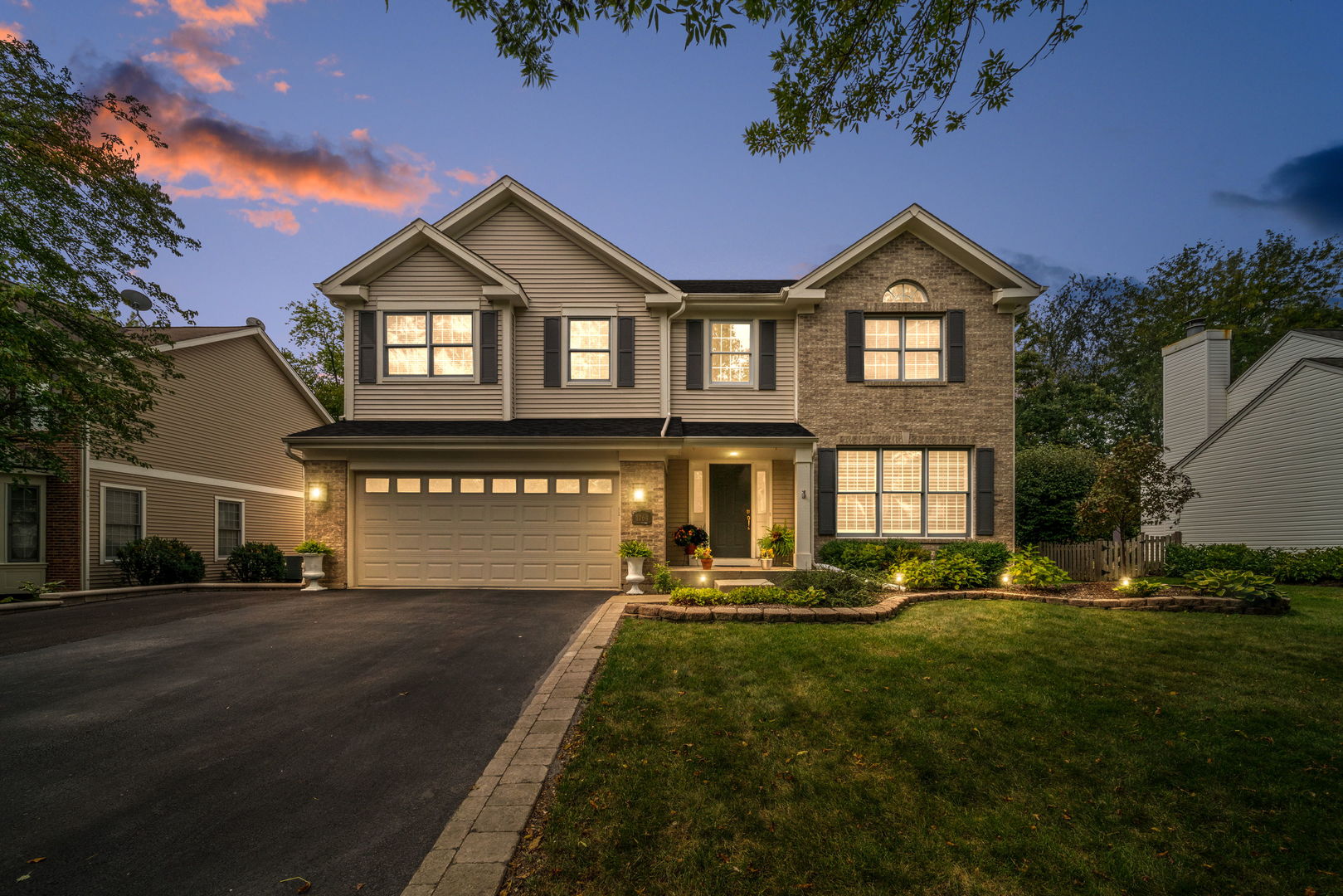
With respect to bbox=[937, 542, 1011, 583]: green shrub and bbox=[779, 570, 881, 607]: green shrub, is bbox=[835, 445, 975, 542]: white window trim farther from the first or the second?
bbox=[779, 570, 881, 607]: green shrub

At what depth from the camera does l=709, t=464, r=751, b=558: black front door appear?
41.6 feet

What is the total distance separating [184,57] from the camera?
12062 mm

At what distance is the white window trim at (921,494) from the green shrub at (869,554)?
1.87ft

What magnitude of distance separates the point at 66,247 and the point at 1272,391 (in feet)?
84.7

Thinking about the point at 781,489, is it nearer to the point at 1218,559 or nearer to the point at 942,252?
the point at 942,252

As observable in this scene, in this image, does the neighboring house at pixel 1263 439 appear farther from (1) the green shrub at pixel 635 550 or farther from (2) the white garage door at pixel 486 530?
(2) the white garage door at pixel 486 530

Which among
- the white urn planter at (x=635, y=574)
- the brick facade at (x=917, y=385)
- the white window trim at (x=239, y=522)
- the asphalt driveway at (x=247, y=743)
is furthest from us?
the white window trim at (x=239, y=522)

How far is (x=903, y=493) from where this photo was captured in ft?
40.4

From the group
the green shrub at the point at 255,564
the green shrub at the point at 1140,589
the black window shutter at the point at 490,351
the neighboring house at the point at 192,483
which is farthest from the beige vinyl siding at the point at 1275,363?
the neighboring house at the point at 192,483

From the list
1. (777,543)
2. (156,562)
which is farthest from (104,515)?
(777,543)

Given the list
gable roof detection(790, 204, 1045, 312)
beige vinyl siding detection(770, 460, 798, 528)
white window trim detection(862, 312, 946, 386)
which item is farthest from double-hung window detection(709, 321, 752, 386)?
white window trim detection(862, 312, 946, 386)

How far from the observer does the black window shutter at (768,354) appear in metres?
12.5

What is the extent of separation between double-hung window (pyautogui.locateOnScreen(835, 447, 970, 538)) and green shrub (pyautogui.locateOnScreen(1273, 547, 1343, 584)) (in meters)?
5.92

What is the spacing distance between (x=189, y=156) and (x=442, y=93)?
34.0 feet
